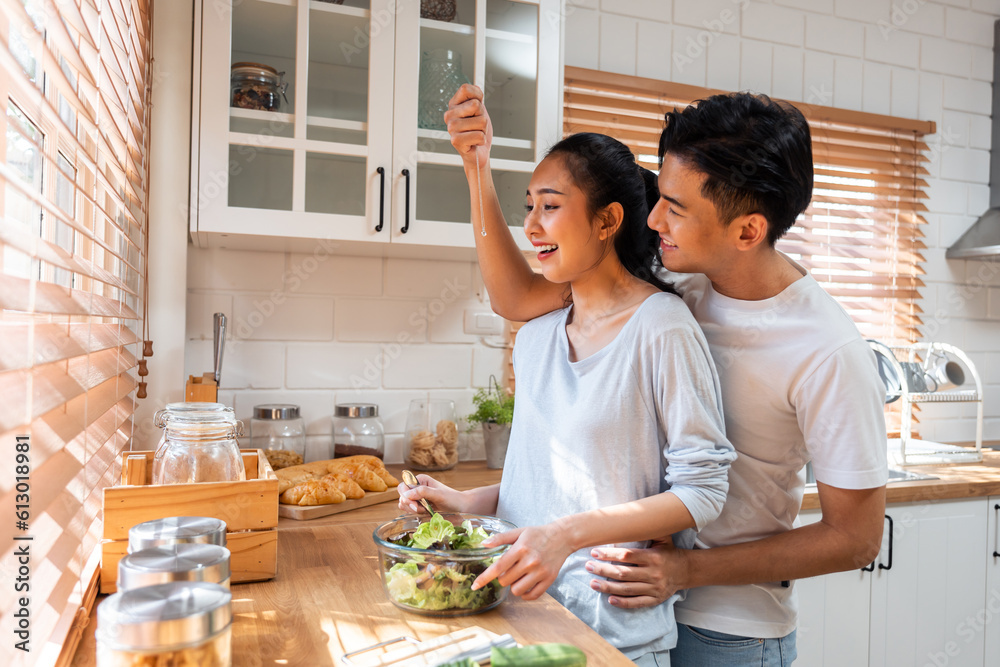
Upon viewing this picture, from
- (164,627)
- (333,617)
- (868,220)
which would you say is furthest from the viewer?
(868,220)

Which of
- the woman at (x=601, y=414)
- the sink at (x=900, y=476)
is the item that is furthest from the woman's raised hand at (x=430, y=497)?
the sink at (x=900, y=476)

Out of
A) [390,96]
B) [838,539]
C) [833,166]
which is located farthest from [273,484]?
[833,166]

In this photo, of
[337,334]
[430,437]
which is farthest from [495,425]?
[337,334]

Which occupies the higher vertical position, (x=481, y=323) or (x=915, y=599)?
(x=481, y=323)

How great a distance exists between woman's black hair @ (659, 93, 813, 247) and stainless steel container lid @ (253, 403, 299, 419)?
3.83 ft

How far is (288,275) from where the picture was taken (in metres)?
1.97

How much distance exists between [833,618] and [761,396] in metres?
1.15

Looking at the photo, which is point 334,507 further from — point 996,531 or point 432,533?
point 996,531

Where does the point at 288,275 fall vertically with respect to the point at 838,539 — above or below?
above

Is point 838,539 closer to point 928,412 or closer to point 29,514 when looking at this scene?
point 29,514

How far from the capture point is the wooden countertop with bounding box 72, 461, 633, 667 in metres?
0.80

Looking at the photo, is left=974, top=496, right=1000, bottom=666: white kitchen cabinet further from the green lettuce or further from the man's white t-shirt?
the green lettuce

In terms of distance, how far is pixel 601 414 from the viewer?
3.51 feet

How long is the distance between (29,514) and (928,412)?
293 cm
